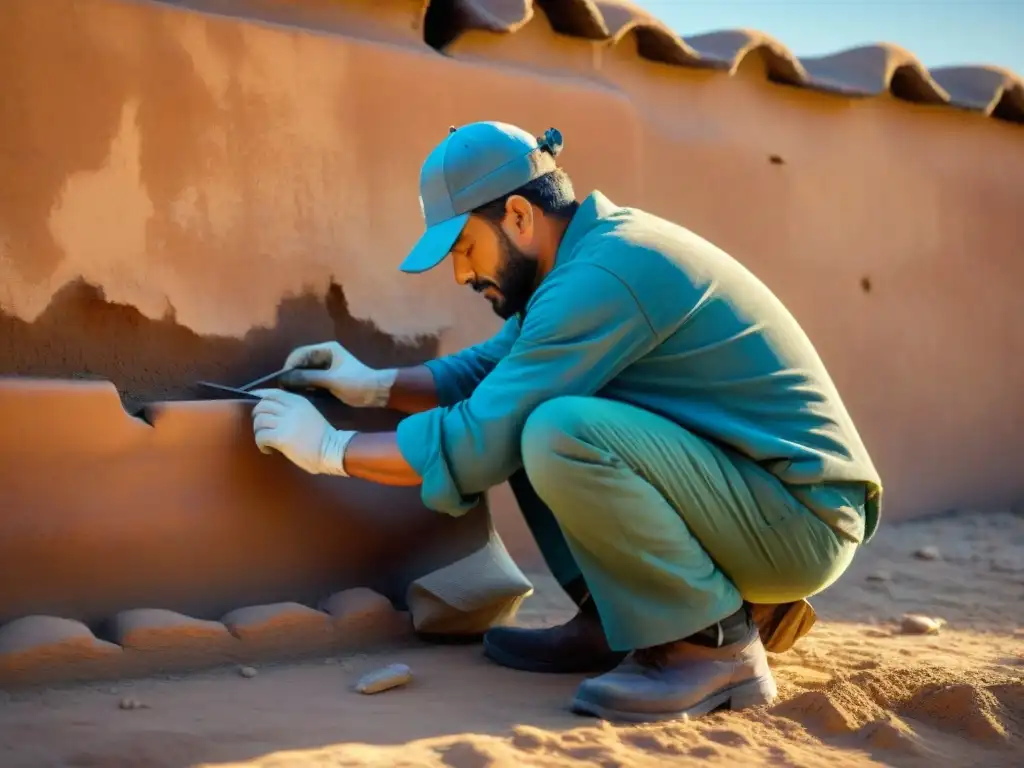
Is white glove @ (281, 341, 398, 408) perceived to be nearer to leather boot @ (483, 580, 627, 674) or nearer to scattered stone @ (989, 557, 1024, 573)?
leather boot @ (483, 580, 627, 674)

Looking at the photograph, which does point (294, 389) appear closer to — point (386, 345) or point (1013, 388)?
point (386, 345)

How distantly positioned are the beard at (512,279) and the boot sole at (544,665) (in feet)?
2.51

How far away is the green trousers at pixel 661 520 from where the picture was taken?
2.29 m

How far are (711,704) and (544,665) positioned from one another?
1.54ft

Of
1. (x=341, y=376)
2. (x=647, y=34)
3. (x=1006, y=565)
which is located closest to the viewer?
(x=341, y=376)

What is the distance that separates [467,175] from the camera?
2529mm

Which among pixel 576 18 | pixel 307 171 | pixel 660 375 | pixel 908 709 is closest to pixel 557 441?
pixel 660 375

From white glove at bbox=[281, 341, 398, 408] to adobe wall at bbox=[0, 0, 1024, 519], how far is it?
101mm

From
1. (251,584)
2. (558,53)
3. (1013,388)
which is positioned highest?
(558,53)

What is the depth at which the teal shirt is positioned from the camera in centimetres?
235

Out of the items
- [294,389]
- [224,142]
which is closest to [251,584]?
[294,389]

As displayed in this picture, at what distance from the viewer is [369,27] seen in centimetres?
331

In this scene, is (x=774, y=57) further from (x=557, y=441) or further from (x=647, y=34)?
(x=557, y=441)

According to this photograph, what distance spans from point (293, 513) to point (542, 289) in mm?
804
